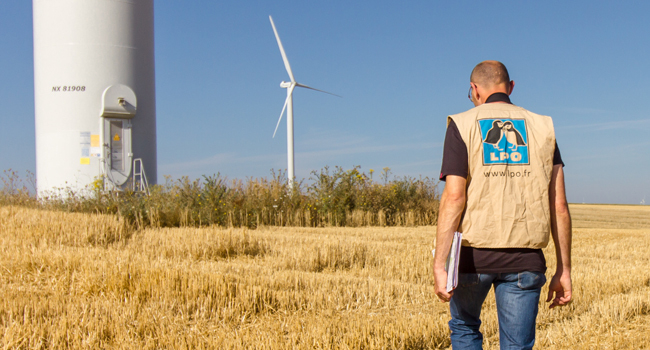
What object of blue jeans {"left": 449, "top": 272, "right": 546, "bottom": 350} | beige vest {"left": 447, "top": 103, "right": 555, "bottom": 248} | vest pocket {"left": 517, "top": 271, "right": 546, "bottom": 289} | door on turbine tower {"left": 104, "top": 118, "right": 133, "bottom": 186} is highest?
door on turbine tower {"left": 104, "top": 118, "right": 133, "bottom": 186}

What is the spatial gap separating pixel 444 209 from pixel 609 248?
31.2ft

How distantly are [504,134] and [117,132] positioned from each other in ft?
47.0

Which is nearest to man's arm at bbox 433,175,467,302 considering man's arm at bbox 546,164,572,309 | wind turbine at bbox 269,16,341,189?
man's arm at bbox 546,164,572,309

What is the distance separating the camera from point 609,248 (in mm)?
10484

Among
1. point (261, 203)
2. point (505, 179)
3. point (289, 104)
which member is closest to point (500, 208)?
point (505, 179)

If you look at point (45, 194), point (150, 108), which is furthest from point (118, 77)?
point (45, 194)

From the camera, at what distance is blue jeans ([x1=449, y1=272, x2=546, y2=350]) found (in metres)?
2.61

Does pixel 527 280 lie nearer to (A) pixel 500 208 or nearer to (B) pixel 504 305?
(B) pixel 504 305

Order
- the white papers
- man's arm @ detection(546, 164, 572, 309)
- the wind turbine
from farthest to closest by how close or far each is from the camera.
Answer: the wind turbine < man's arm @ detection(546, 164, 572, 309) < the white papers

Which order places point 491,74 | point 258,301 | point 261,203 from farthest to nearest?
point 261,203 < point 258,301 < point 491,74

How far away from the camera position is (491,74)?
280 cm

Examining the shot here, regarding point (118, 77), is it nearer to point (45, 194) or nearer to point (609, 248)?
point (45, 194)

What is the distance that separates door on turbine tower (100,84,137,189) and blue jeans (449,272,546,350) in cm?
1374

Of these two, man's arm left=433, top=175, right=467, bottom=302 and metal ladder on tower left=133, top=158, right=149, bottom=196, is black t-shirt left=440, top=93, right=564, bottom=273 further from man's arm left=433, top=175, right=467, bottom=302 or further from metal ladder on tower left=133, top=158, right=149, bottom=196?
metal ladder on tower left=133, top=158, right=149, bottom=196
